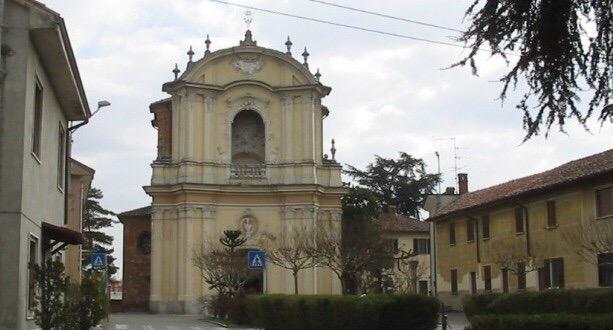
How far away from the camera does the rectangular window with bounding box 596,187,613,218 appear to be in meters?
34.7

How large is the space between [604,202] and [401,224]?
1527 inches

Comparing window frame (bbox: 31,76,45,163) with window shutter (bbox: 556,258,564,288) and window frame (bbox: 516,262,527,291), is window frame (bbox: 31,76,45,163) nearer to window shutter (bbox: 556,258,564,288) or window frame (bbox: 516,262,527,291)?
window shutter (bbox: 556,258,564,288)

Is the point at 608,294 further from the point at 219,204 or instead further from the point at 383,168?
the point at 383,168

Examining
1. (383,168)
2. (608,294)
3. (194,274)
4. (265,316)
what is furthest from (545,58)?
(383,168)

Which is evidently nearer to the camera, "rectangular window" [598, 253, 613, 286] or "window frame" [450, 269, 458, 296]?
"rectangular window" [598, 253, 613, 286]

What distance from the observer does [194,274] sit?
54.1 metres

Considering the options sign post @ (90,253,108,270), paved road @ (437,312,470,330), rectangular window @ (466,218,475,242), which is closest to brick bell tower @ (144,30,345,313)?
rectangular window @ (466,218,475,242)

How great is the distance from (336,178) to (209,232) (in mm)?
9026

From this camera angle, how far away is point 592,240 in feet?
110

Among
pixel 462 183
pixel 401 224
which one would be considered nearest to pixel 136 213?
pixel 462 183

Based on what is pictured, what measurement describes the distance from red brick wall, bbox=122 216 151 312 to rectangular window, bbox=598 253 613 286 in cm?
3340

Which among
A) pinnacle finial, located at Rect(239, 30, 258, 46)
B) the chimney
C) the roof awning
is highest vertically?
pinnacle finial, located at Rect(239, 30, 258, 46)

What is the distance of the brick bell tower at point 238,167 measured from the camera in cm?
5478

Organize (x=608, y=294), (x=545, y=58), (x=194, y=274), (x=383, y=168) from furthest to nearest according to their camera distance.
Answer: (x=383, y=168) → (x=194, y=274) → (x=608, y=294) → (x=545, y=58)
